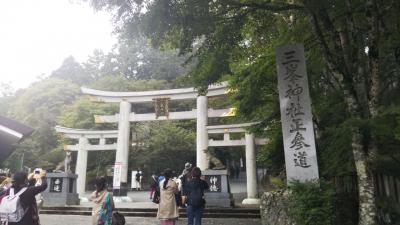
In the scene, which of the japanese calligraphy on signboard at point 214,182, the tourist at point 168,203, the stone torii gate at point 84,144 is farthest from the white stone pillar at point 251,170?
the tourist at point 168,203

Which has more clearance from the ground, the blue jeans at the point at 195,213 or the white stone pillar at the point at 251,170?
the white stone pillar at the point at 251,170

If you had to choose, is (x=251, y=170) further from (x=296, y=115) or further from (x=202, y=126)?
(x=296, y=115)

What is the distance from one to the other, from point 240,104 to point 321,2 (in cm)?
432

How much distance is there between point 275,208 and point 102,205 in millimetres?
3758

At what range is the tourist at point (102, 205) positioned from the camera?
5211 mm

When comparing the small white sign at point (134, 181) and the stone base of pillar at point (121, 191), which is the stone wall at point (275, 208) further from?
the small white sign at point (134, 181)

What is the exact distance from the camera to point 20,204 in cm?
437

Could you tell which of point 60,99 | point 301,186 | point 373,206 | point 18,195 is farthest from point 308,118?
point 60,99

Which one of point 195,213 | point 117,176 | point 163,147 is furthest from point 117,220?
Answer: point 163,147

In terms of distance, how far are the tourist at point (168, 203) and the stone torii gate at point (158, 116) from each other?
11.6 meters

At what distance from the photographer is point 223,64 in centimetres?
816

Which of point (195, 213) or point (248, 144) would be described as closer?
point (195, 213)

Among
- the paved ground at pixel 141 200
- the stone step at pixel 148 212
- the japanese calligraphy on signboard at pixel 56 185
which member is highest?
the japanese calligraphy on signboard at pixel 56 185

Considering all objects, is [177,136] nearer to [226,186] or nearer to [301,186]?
[226,186]
